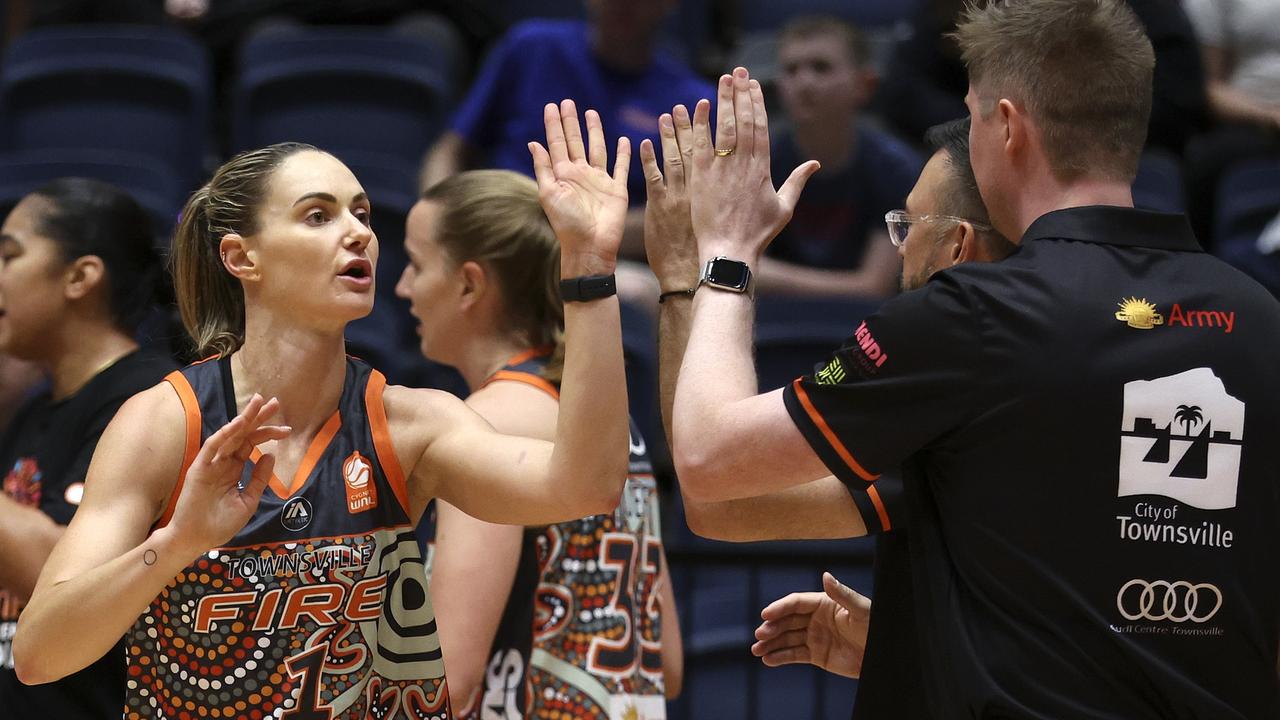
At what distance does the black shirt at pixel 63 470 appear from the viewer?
2.79 metres

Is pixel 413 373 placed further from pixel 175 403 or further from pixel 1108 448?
pixel 1108 448

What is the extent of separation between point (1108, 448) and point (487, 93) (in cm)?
392

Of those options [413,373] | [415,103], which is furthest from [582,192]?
[415,103]

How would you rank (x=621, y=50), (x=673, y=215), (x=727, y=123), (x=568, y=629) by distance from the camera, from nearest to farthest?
(x=727, y=123) → (x=673, y=215) → (x=568, y=629) → (x=621, y=50)

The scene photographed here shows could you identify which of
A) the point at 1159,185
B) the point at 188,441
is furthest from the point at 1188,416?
the point at 1159,185

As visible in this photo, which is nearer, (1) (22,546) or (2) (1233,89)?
(1) (22,546)

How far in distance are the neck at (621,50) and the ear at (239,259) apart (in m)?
3.39

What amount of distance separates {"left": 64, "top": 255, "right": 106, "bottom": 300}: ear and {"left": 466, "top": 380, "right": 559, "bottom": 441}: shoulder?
35.2 inches

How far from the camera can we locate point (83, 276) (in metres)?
3.18

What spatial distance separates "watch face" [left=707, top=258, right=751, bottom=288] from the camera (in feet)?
7.38

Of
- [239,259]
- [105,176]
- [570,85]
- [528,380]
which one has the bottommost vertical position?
[528,380]

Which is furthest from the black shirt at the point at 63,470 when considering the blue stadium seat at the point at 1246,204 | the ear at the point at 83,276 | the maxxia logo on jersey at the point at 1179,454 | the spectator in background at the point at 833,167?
the blue stadium seat at the point at 1246,204

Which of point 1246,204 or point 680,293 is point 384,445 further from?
point 1246,204

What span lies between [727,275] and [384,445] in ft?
1.94
